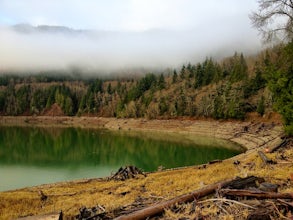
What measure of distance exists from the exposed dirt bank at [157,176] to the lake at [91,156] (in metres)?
10.4

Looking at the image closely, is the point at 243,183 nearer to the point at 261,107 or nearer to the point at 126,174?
the point at 126,174

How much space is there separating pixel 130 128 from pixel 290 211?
12171 cm

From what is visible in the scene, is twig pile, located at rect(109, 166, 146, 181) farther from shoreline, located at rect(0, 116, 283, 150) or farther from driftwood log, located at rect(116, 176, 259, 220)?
shoreline, located at rect(0, 116, 283, 150)

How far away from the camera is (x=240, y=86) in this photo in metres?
116

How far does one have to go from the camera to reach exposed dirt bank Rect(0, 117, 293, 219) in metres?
16.8

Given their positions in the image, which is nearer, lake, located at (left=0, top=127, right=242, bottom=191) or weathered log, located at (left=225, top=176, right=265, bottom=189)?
weathered log, located at (left=225, top=176, right=265, bottom=189)

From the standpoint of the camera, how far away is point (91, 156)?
70.8 meters

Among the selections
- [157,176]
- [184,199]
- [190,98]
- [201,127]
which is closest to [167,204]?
[184,199]

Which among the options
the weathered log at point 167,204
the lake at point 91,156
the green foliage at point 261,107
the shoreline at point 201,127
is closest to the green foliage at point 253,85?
the green foliage at point 261,107

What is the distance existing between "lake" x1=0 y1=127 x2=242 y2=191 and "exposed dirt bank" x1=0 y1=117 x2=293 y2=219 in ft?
34.2

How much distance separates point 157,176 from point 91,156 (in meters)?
43.1

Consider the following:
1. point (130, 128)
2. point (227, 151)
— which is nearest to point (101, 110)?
point (130, 128)

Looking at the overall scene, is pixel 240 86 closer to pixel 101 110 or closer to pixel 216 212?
pixel 101 110

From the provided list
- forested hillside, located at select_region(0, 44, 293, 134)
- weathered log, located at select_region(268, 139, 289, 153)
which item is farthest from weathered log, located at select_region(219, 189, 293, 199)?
forested hillside, located at select_region(0, 44, 293, 134)
